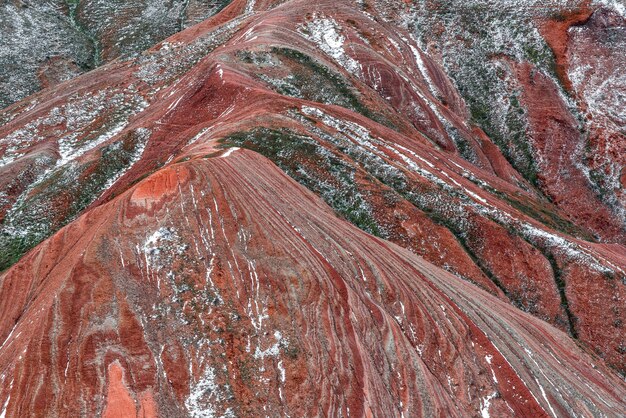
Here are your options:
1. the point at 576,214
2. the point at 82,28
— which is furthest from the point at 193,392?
the point at 82,28

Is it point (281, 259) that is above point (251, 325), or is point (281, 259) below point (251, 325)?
above

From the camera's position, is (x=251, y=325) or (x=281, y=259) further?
(x=281, y=259)

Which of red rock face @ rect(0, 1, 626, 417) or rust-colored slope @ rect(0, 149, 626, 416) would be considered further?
red rock face @ rect(0, 1, 626, 417)

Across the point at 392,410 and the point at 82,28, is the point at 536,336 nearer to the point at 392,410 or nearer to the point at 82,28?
the point at 392,410

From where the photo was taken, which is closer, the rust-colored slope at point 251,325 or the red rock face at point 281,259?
the rust-colored slope at point 251,325
